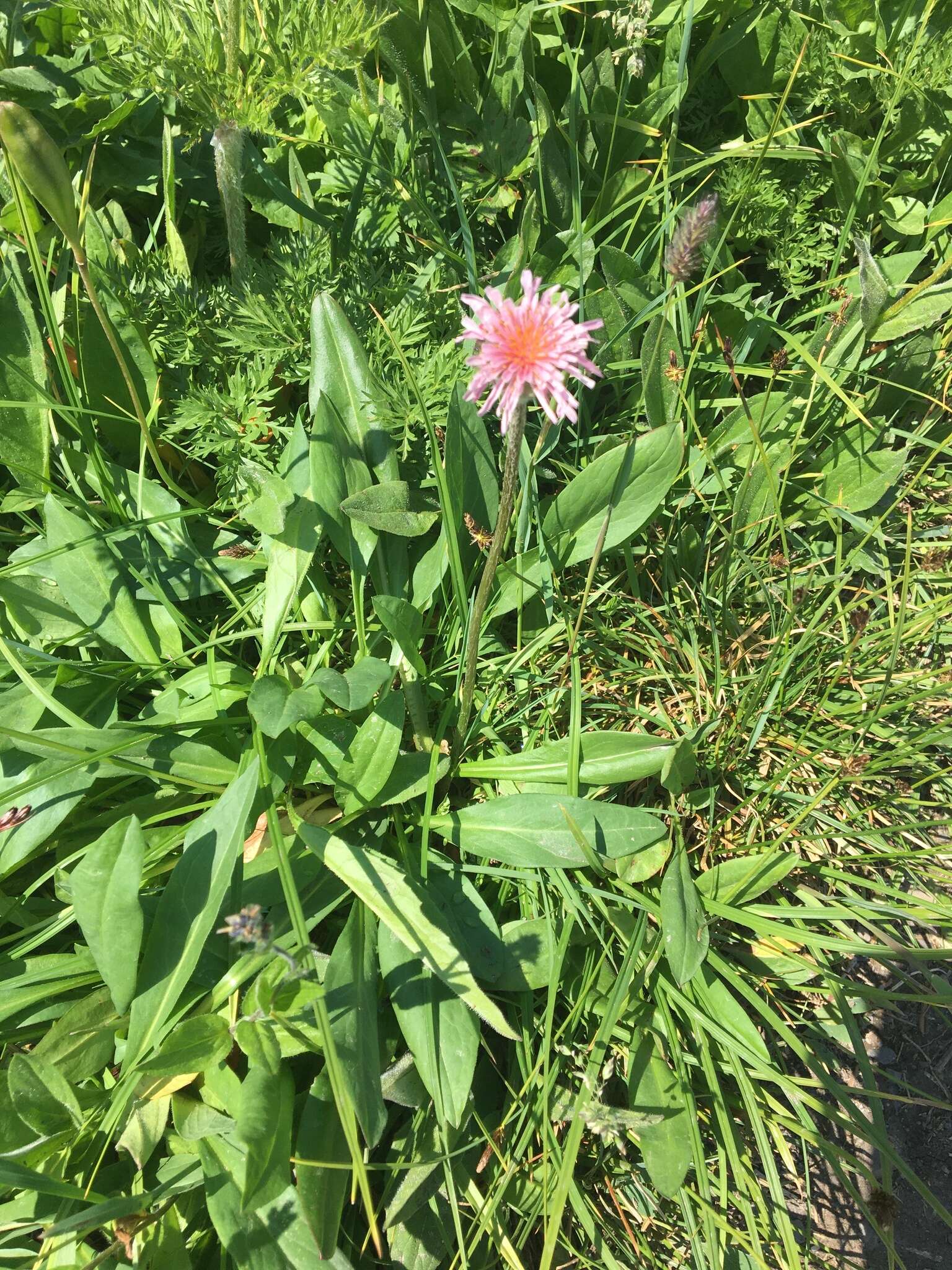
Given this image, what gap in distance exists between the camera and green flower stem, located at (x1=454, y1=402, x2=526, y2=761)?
1280 millimetres

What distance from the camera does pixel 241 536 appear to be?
7.50 feet

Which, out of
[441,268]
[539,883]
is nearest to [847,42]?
[441,268]

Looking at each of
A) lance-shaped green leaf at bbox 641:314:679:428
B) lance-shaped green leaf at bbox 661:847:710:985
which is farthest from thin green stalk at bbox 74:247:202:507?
lance-shaped green leaf at bbox 661:847:710:985

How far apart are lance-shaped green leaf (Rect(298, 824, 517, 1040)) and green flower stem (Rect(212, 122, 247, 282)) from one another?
132cm

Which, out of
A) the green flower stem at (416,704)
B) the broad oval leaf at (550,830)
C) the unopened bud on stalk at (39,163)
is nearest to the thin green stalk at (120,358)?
the unopened bud on stalk at (39,163)

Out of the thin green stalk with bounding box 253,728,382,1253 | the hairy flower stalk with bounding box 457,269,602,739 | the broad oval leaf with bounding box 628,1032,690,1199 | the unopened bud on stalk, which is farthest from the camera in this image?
the broad oval leaf with bounding box 628,1032,690,1199

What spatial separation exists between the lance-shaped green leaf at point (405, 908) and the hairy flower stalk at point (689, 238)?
128cm

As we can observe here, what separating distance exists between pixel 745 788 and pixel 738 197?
5.05ft

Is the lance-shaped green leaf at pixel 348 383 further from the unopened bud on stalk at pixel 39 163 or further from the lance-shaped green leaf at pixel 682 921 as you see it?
the lance-shaped green leaf at pixel 682 921

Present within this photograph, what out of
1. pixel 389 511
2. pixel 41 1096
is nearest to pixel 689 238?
pixel 389 511

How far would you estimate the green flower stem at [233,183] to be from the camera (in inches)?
70.2

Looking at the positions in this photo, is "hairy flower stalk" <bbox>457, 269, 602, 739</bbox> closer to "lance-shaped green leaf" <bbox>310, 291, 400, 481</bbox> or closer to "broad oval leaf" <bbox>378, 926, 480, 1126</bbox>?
"lance-shaped green leaf" <bbox>310, 291, 400, 481</bbox>

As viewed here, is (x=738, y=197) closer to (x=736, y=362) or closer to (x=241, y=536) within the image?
(x=736, y=362)

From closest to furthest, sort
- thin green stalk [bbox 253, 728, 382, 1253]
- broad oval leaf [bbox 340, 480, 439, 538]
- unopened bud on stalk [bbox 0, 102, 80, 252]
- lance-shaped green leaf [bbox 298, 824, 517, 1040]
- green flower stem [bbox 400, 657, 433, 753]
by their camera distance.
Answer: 1. thin green stalk [bbox 253, 728, 382, 1253]
2. unopened bud on stalk [bbox 0, 102, 80, 252]
3. lance-shaped green leaf [bbox 298, 824, 517, 1040]
4. broad oval leaf [bbox 340, 480, 439, 538]
5. green flower stem [bbox 400, 657, 433, 753]
